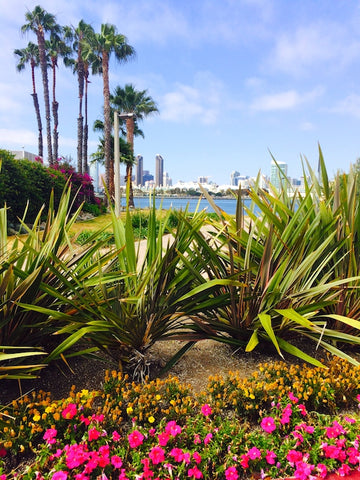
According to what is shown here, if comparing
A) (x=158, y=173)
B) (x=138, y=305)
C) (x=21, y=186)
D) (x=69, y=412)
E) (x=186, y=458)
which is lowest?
(x=186, y=458)

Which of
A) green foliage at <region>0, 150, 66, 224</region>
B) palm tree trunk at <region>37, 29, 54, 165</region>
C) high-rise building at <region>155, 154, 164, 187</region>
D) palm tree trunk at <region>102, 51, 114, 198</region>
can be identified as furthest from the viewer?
palm tree trunk at <region>37, 29, 54, 165</region>

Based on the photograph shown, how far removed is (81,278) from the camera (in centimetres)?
227

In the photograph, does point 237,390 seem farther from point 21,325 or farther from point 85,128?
point 85,128

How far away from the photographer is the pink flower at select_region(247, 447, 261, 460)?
1611 millimetres

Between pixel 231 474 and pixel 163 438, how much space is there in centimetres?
35

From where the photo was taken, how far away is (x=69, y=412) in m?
1.71

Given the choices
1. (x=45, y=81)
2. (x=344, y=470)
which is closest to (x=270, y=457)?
(x=344, y=470)

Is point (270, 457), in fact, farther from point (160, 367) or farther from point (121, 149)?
point (121, 149)

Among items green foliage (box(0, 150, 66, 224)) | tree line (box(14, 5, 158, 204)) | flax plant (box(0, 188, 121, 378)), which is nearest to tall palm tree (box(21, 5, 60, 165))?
tree line (box(14, 5, 158, 204))

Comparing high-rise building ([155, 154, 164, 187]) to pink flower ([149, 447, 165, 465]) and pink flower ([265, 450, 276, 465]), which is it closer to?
pink flower ([149, 447, 165, 465])

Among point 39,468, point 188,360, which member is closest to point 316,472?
point 188,360

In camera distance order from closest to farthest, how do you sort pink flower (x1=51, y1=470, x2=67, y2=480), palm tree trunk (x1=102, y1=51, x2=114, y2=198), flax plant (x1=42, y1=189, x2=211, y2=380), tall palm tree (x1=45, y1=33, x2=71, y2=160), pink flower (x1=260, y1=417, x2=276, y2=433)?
pink flower (x1=51, y1=470, x2=67, y2=480)
pink flower (x1=260, y1=417, x2=276, y2=433)
flax plant (x1=42, y1=189, x2=211, y2=380)
palm tree trunk (x1=102, y1=51, x2=114, y2=198)
tall palm tree (x1=45, y1=33, x2=71, y2=160)

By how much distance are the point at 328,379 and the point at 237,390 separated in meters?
0.56

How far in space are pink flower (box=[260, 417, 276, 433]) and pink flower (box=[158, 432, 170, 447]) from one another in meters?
0.51
